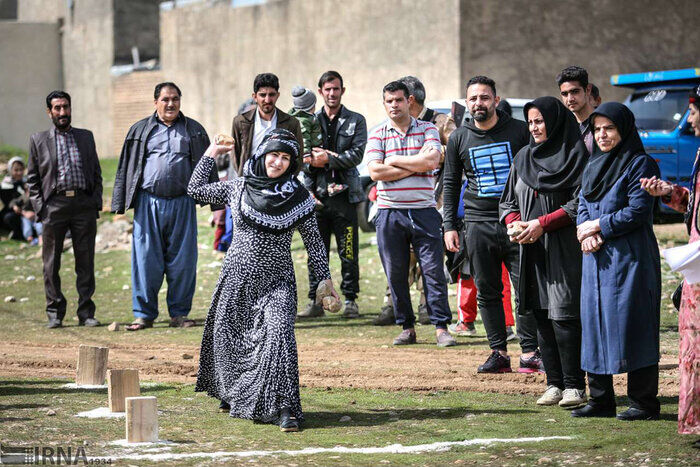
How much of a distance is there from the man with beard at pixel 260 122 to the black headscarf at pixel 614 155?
437 cm

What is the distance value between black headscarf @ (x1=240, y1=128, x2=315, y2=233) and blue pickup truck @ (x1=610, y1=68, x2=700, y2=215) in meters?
9.72

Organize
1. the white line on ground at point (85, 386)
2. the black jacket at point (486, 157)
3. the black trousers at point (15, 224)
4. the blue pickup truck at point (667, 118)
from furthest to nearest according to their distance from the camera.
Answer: the black trousers at point (15, 224) → the blue pickup truck at point (667, 118) → the black jacket at point (486, 157) → the white line on ground at point (85, 386)

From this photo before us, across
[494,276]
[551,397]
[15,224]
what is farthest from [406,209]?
[15,224]

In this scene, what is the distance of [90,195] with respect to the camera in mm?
12078

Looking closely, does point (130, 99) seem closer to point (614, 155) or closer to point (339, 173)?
point (339, 173)

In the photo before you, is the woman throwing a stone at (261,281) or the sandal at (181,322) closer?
the woman throwing a stone at (261,281)

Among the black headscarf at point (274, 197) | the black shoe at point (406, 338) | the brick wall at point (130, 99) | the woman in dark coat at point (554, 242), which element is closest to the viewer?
the black headscarf at point (274, 197)

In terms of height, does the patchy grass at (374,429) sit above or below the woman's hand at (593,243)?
below

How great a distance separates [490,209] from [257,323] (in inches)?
96.6

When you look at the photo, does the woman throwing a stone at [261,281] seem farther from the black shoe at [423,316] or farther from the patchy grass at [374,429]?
the black shoe at [423,316]

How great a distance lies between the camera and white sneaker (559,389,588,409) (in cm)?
722

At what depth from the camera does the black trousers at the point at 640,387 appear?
674 cm

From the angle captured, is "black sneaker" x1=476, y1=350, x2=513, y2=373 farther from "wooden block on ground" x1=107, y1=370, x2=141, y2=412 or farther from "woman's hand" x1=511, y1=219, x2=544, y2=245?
"wooden block on ground" x1=107, y1=370, x2=141, y2=412

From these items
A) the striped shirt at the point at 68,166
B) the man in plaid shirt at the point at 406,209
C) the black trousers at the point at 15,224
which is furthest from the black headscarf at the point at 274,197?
the black trousers at the point at 15,224
